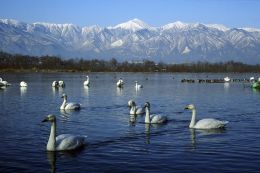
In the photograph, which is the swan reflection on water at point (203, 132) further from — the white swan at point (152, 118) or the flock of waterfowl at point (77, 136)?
the white swan at point (152, 118)

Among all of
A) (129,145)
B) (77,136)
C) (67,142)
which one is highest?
(77,136)

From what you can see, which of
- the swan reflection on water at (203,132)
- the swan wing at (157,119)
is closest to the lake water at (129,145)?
the swan reflection on water at (203,132)

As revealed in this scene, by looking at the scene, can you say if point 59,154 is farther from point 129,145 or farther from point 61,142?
point 129,145

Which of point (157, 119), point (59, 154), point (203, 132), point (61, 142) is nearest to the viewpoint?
→ point (59, 154)

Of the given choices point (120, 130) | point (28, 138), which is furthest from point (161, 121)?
point (28, 138)

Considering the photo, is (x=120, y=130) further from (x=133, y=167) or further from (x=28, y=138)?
(x=133, y=167)

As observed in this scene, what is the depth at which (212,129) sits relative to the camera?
2245 cm

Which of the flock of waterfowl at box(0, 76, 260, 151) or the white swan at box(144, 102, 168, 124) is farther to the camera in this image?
the white swan at box(144, 102, 168, 124)

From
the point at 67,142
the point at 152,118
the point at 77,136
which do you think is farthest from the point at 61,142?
the point at 152,118

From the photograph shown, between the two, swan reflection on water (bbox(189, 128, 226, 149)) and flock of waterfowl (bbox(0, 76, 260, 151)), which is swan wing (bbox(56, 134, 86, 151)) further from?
swan reflection on water (bbox(189, 128, 226, 149))

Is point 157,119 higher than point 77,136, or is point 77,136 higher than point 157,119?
point 77,136

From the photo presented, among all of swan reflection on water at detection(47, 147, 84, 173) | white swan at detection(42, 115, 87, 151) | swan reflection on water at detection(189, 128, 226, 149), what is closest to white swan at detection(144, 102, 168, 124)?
swan reflection on water at detection(189, 128, 226, 149)

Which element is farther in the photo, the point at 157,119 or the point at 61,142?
the point at 157,119

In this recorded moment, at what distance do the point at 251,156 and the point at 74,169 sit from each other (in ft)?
20.1
